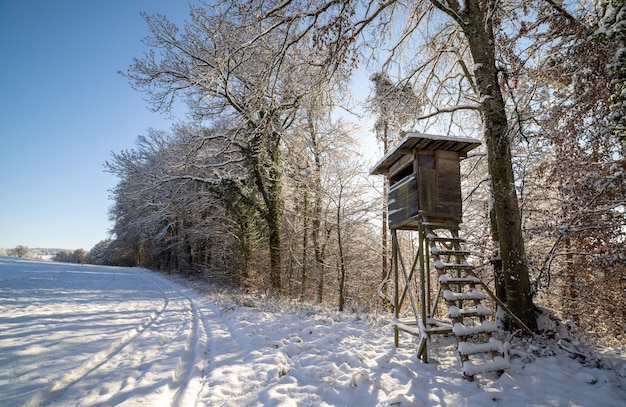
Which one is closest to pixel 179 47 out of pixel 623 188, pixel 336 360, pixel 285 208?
pixel 285 208

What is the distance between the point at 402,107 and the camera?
8172mm

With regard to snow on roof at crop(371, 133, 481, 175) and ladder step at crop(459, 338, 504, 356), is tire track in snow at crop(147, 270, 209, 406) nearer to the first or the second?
ladder step at crop(459, 338, 504, 356)

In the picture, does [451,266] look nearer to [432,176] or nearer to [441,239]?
[441,239]

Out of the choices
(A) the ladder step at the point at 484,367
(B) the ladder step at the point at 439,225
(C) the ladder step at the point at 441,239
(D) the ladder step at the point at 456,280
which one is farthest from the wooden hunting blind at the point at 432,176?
(A) the ladder step at the point at 484,367

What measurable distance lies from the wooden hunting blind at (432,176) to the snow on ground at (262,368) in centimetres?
242

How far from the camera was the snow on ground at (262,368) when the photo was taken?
346 centimetres

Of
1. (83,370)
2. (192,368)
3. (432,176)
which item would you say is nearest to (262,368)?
(192,368)

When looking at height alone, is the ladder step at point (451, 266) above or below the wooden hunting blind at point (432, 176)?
below

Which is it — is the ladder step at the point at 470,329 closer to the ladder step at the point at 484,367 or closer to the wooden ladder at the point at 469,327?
the wooden ladder at the point at 469,327

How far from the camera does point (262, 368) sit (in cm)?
448

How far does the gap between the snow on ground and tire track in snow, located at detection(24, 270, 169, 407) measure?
0.7 inches

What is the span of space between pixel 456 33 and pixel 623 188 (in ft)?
16.4

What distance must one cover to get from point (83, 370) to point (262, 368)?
2509 millimetres

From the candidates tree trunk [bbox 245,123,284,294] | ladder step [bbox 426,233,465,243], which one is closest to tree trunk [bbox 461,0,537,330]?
ladder step [bbox 426,233,465,243]
